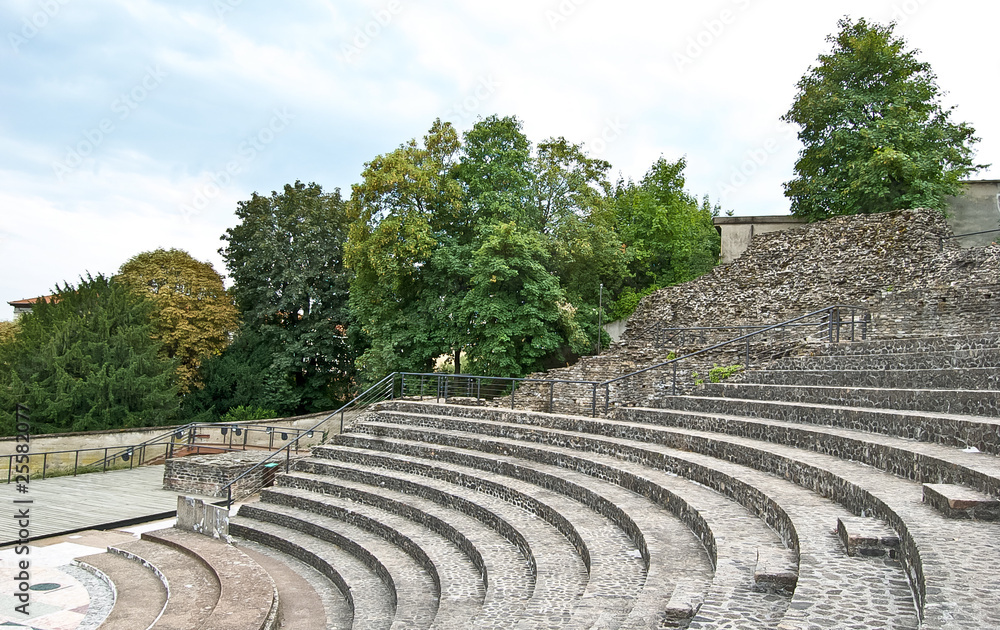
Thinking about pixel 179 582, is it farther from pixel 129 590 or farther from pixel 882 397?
pixel 882 397

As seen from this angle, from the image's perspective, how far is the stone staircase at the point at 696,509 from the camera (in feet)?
11.4

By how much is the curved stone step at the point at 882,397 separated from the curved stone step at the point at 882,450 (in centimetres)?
73

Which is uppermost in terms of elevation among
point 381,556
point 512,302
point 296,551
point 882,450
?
point 512,302

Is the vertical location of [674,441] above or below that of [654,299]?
below

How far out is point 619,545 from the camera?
19.0ft

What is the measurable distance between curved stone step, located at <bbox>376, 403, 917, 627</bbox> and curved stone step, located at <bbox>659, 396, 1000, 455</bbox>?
1300 mm

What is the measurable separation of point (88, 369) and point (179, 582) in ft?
59.2

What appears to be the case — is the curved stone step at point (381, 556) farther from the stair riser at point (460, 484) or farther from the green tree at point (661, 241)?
the green tree at point (661, 241)

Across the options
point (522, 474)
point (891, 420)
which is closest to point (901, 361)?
point (891, 420)

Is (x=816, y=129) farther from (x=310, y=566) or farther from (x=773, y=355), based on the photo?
(x=310, y=566)

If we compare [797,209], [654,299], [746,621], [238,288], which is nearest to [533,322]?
[654,299]

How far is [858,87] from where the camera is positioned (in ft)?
64.3

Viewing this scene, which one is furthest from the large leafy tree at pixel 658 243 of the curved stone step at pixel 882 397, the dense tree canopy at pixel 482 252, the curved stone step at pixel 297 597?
the curved stone step at pixel 297 597

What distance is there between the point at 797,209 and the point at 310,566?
18.2 meters
